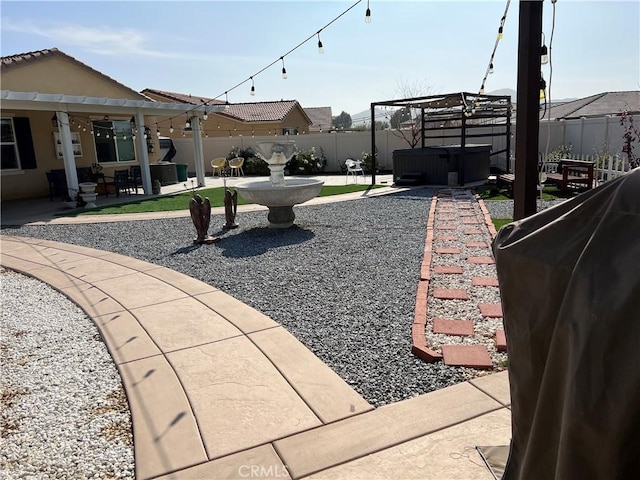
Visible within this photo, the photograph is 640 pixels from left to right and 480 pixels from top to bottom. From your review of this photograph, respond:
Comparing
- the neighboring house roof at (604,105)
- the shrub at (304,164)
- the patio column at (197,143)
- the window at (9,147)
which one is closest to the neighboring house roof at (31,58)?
the window at (9,147)

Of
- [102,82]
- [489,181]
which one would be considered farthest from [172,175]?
[489,181]

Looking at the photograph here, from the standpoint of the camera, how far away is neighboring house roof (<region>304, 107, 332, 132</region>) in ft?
147

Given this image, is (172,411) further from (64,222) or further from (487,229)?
(64,222)

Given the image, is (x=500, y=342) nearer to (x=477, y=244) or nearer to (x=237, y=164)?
(x=477, y=244)

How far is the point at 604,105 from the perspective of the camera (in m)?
17.9

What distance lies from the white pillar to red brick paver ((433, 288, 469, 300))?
11.3m

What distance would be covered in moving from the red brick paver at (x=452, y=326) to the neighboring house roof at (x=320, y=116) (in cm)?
4079


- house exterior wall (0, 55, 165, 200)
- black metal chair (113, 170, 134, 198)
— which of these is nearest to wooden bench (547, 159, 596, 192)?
black metal chair (113, 170, 134, 198)

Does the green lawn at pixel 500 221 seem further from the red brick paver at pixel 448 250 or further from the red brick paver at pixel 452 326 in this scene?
the red brick paver at pixel 452 326

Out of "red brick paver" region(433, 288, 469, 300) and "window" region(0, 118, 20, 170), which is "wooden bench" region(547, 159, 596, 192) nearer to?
"red brick paver" region(433, 288, 469, 300)

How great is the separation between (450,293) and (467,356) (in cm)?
133

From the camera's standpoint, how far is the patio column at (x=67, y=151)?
38.0 feet

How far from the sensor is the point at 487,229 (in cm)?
725

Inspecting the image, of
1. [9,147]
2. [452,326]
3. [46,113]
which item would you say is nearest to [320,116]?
[46,113]
